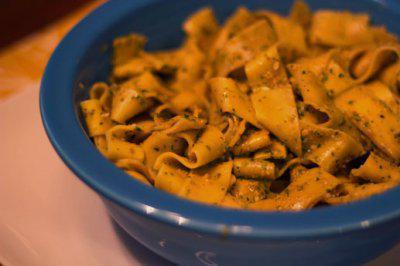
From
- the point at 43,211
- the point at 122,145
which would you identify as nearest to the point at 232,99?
the point at 122,145

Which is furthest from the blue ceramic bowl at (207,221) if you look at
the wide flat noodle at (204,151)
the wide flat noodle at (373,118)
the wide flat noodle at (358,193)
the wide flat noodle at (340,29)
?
the wide flat noodle at (340,29)

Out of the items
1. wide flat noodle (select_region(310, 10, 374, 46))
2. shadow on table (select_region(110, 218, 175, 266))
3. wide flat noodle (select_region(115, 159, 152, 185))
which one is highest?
wide flat noodle (select_region(310, 10, 374, 46))

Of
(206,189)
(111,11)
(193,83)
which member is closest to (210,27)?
(193,83)

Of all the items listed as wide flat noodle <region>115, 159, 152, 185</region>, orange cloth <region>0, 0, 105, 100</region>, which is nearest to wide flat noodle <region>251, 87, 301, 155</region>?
wide flat noodle <region>115, 159, 152, 185</region>

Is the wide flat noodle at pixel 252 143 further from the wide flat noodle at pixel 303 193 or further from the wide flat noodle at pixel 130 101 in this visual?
the wide flat noodle at pixel 130 101

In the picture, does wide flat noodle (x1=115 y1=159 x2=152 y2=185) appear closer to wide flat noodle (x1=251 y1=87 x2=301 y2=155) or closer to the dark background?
wide flat noodle (x1=251 y1=87 x2=301 y2=155)

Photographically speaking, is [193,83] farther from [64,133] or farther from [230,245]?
[230,245]

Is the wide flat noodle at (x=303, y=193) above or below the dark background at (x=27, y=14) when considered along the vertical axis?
above
